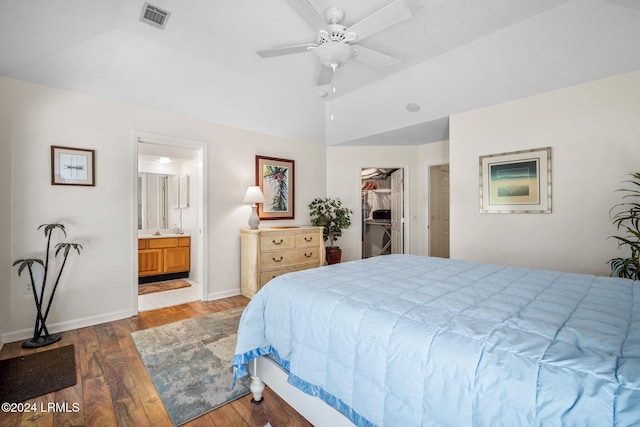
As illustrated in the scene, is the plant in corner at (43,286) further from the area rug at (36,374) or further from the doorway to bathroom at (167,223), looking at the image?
the doorway to bathroom at (167,223)

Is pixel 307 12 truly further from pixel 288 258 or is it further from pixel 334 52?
pixel 288 258

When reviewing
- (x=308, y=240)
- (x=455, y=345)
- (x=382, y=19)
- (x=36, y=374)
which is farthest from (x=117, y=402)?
(x=382, y=19)

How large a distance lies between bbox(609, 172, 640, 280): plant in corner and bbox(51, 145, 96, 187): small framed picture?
5.04 meters

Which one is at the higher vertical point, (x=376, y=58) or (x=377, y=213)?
(x=376, y=58)

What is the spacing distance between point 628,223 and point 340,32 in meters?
3.11

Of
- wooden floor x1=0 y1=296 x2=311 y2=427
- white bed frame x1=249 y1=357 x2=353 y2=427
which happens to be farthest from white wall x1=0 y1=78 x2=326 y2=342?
white bed frame x1=249 y1=357 x2=353 y2=427

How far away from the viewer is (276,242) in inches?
157

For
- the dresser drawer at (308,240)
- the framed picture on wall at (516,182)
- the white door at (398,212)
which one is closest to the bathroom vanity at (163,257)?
the dresser drawer at (308,240)

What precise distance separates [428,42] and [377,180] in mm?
4425

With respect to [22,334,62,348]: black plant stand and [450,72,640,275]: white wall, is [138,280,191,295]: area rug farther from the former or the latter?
[450,72,640,275]: white wall

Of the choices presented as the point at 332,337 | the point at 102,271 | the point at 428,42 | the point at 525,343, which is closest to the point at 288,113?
the point at 428,42

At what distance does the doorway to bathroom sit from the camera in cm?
448

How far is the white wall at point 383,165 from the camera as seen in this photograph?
212 inches

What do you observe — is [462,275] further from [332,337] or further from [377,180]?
[377,180]
